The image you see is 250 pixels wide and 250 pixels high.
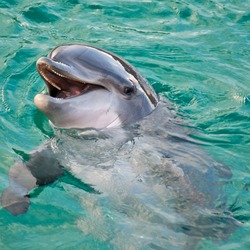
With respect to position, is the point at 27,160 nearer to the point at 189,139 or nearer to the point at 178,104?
the point at 189,139

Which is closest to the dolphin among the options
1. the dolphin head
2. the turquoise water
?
the dolphin head

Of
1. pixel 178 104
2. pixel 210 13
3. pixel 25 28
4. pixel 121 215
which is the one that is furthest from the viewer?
pixel 210 13

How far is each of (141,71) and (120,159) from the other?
3668 mm

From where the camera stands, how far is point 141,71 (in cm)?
1028

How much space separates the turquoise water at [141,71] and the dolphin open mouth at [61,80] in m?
0.92

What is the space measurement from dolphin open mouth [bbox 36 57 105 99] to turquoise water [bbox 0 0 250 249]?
3.02 ft

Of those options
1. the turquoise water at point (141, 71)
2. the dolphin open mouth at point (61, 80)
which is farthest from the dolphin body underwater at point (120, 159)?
the turquoise water at point (141, 71)

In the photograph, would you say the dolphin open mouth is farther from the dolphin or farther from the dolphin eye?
the dolphin eye

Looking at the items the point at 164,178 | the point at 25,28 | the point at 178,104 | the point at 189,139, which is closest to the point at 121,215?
the point at 164,178

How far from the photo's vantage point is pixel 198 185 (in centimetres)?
670

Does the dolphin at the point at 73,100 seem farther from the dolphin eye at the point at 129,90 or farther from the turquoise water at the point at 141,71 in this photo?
the turquoise water at the point at 141,71

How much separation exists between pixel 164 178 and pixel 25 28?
5958 mm

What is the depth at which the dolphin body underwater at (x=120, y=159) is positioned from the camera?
20.9ft

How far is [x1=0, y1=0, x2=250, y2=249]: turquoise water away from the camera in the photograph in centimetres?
624
